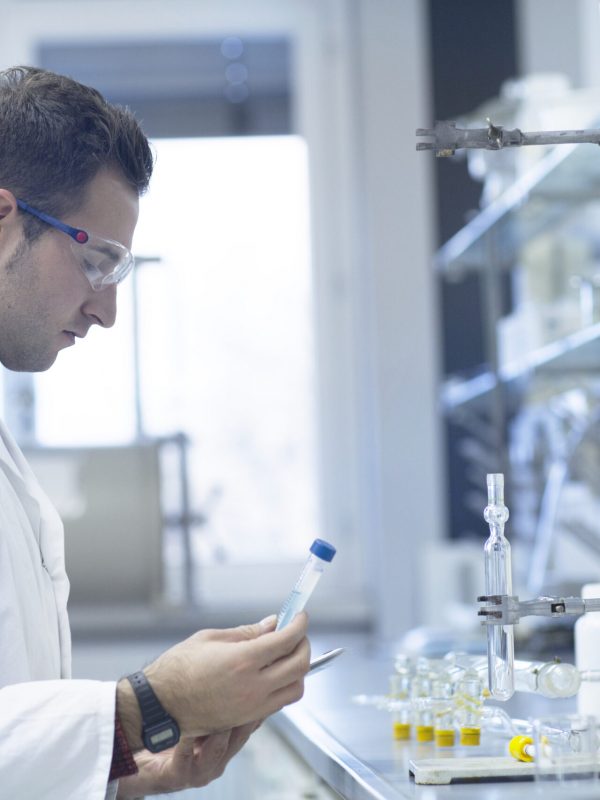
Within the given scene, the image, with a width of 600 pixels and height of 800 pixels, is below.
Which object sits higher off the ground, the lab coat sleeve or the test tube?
the test tube

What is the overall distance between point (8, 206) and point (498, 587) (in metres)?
0.70

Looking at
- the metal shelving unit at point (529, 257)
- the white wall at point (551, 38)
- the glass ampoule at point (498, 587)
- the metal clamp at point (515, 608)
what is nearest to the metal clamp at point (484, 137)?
the glass ampoule at point (498, 587)

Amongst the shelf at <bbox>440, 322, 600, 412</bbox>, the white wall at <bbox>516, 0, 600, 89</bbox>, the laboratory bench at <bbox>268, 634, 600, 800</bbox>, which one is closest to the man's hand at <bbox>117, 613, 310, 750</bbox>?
the laboratory bench at <bbox>268, 634, 600, 800</bbox>

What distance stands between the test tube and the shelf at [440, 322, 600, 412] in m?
1.21

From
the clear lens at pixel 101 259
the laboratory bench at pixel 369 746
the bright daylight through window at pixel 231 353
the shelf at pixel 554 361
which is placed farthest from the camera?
the bright daylight through window at pixel 231 353

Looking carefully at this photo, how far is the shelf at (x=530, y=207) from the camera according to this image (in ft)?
8.29

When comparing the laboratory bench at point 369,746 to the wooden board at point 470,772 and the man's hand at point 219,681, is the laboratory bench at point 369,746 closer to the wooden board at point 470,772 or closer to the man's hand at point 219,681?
the wooden board at point 470,772

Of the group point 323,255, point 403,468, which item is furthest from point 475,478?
point 323,255

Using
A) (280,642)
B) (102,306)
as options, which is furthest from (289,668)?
(102,306)

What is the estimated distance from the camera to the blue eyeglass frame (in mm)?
1463

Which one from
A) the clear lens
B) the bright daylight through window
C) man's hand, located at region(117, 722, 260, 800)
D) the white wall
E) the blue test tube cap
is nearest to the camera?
the blue test tube cap

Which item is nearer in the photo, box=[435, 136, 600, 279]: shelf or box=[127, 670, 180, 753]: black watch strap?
box=[127, 670, 180, 753]: black watch strap

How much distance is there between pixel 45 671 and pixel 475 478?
2.91 m

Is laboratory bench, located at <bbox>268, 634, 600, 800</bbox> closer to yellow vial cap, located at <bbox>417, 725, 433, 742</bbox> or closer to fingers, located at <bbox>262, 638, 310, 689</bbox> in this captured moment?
yellow vial cap, located at <bbox>417, 725, 433, 742</bbox>
